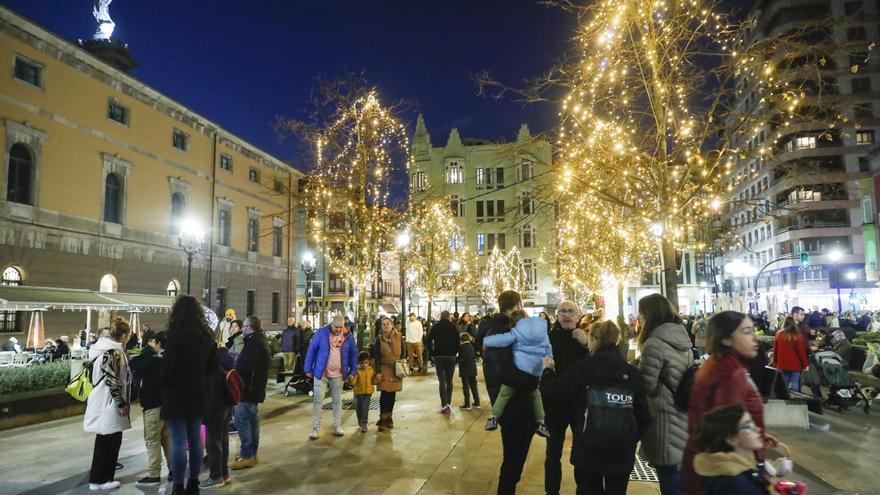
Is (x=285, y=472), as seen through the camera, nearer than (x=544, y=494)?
No

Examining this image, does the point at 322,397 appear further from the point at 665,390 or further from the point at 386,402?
the point at 665,390

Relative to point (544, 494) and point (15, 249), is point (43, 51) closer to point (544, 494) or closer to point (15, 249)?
point (15, 249)

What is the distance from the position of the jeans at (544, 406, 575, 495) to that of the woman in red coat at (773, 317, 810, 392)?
304 inches

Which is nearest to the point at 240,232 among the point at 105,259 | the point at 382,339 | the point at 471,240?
the point at 105,259

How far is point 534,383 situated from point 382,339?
518cm

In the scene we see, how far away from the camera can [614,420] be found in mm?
3967

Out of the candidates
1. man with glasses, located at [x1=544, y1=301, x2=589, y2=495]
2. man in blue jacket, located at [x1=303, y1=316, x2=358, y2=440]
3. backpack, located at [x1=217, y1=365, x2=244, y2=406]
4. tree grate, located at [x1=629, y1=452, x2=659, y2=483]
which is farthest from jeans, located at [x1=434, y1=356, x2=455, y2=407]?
backpack, located at [x1=217, y1=365, x2=244, y2=406]

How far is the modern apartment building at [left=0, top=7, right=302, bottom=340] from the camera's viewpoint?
74.2 ft

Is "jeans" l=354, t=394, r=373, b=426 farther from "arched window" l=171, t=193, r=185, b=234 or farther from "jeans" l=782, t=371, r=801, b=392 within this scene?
"arched window" l=171, t=193, r=185, b=234

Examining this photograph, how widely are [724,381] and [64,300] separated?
870 inches

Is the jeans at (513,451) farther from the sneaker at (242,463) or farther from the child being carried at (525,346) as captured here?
the sneaker at (242,463)

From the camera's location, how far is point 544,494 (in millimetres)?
6133

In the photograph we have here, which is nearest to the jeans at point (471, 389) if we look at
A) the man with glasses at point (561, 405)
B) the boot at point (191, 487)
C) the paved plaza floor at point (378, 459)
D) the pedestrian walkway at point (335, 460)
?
the pedestrian walkway at point (335, 460)

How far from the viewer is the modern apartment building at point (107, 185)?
890 inches
